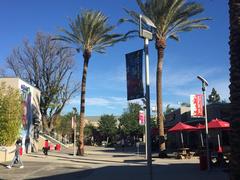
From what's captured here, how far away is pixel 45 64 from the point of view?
6412cm

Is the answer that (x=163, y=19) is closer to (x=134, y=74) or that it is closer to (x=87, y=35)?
(x=87, y=35)

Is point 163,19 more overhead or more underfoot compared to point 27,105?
more overhead

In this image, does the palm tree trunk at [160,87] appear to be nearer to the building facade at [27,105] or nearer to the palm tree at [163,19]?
the palm tree at [163,19]

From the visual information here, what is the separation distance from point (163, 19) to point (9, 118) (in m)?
13.9

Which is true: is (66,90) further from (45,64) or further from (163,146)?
(163,146)

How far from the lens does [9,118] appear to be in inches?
1238

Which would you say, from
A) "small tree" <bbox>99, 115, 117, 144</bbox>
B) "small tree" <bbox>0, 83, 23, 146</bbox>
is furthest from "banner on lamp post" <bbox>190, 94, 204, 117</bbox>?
"small tree" <bbox>99, 115, 117, 144</bbox>

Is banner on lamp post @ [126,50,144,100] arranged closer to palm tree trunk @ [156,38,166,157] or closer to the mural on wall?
palm tree trunk @ [156,38,166,157]

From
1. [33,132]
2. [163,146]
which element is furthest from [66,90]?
[163,146]

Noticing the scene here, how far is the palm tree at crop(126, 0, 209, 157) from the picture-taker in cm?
3353

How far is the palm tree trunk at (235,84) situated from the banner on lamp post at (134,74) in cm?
247

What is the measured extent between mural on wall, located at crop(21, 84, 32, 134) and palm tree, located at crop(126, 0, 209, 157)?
38.9 ft

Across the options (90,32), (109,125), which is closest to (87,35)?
(90,32)

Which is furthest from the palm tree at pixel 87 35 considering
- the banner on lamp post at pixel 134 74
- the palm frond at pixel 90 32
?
the banner on lamp post at pixel 134 74
